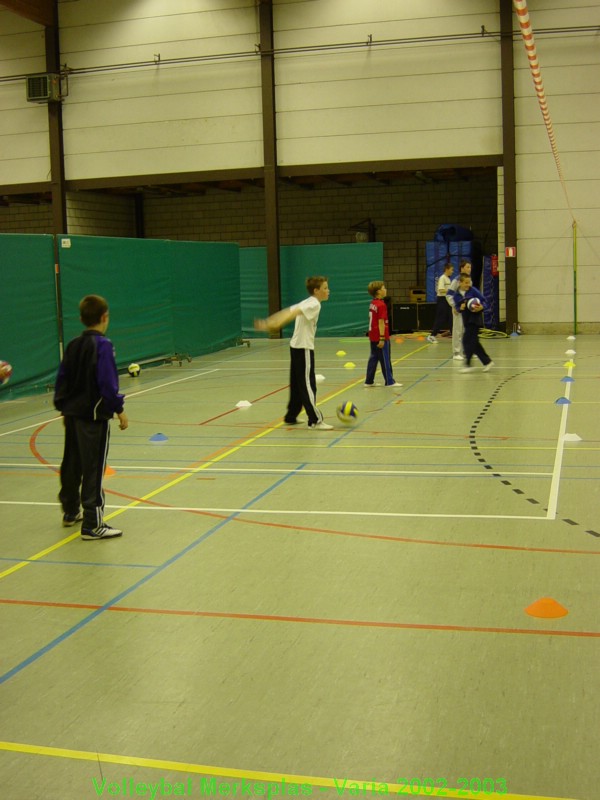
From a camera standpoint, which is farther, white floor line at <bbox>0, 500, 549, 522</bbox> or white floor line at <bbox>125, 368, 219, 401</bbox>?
white floor line at <bbox>125, 368, 219, 401</bbox>

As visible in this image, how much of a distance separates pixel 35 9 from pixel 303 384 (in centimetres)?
1952

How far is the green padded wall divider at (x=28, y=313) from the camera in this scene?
14.7m

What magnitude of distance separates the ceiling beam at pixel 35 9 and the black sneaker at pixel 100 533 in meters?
21.6

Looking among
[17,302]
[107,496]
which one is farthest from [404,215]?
[107,496]

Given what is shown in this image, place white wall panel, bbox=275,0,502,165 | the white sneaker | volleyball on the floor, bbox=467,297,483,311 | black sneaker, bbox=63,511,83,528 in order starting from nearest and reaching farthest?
black sneaker, bbox=63,511,83,528
the white sneaker
volleyball on the floor, bbox=467,297,483,311
white wall panel, bbox=275,0,502,165

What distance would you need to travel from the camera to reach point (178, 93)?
26.0 m

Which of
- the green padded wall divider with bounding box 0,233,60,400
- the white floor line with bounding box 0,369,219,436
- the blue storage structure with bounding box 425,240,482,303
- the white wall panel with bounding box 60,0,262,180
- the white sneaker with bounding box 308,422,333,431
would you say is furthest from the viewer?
the blue storage structure with bounding box 425,240,482,303

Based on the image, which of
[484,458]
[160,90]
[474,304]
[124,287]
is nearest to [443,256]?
[160,90]

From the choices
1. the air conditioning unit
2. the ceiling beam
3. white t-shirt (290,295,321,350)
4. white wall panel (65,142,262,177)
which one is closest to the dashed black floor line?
white t-shirt (290,295,321,350)

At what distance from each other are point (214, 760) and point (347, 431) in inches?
302

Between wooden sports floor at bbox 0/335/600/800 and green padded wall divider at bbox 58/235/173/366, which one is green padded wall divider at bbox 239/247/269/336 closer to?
green padded wall divider at bbox 58/235/173/366

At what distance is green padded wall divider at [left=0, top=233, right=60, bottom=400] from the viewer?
1469 cm

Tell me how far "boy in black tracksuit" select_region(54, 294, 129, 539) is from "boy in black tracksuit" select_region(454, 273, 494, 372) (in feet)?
33.9

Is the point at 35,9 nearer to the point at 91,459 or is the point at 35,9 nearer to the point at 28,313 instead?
the point at 28,313
